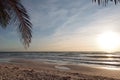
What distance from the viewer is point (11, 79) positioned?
7.32 metres

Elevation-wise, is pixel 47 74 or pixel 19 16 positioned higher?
pixel 19 16

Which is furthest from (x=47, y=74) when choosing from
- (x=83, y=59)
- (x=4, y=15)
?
(x=83, y=59)

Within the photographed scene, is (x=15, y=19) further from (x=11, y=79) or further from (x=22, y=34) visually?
(x=11, y=79)

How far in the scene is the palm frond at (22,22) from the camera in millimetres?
4809

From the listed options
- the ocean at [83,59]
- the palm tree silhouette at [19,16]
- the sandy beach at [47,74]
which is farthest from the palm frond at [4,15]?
the ocean at [83,59]

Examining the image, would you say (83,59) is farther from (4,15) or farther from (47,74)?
(4,15)

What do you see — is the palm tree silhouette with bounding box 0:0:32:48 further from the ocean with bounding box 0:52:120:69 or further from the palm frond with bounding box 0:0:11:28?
the ocean with bounding box 0:52:120:69

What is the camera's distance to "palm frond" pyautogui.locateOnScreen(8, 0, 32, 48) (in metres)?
4.81

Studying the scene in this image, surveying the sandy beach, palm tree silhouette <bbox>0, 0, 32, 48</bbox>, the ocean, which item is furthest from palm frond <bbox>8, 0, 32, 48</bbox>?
the ocean

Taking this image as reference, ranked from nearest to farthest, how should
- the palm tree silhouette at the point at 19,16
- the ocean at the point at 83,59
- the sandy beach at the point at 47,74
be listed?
the palm tree silhouette at the point at 19,16
the sandy beach at the point at 47,74
the ocean at the point at 83,59

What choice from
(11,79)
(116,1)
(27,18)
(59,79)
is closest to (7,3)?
(27,18)

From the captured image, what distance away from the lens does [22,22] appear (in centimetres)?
486

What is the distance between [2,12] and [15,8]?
1.67 ft

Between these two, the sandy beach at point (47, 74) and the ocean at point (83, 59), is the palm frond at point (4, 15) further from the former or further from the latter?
the ocean at point (83, 59)
